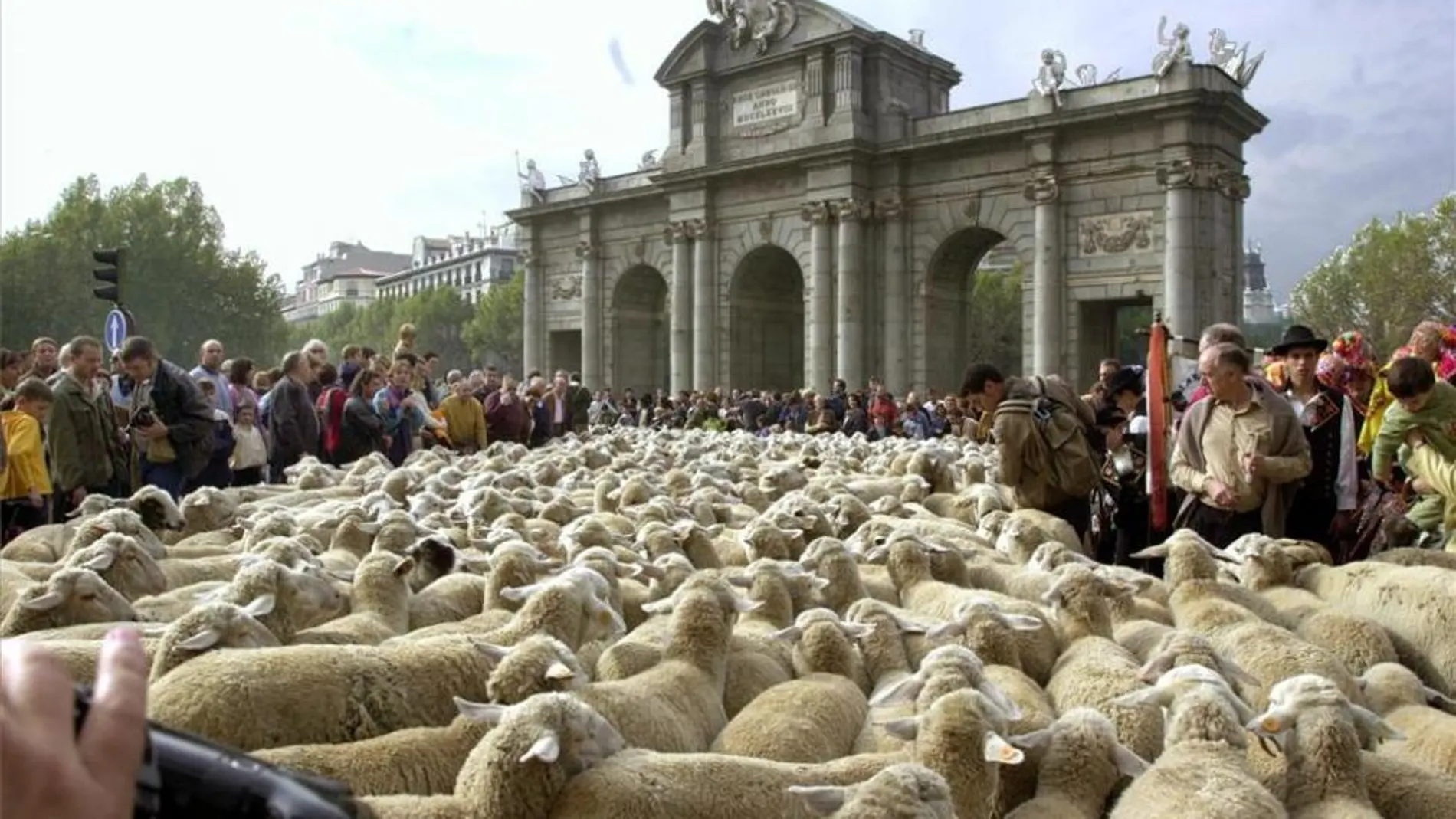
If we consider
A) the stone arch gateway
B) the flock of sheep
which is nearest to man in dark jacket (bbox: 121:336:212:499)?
the flock of sheep

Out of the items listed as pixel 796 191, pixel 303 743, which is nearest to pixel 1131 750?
pixel 303 743

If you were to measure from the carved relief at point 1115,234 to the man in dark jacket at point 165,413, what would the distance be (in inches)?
969

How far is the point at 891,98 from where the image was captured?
3462 centimetres

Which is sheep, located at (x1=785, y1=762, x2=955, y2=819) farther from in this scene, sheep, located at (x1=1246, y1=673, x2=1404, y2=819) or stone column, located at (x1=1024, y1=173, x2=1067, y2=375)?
stone column, located at (x1=1024, y1=173, x2=1067, y2=375)

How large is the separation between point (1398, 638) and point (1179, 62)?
2551 cm

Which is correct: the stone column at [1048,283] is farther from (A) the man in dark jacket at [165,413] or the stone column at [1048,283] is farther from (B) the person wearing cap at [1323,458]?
(A) the man in dark jacket at [165,413]

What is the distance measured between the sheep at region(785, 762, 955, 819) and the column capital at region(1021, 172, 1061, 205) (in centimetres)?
2910

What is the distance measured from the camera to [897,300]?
111 ft

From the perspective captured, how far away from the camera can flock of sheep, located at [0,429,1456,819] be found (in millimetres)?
3367

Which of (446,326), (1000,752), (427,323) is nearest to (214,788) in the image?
(1000,752)

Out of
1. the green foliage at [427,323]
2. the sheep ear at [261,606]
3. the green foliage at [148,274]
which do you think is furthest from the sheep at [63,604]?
the green foliage at [427,323]

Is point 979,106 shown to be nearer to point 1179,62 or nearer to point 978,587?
point 1179,62

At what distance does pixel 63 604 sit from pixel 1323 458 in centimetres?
697

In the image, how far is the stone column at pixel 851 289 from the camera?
111 feet
